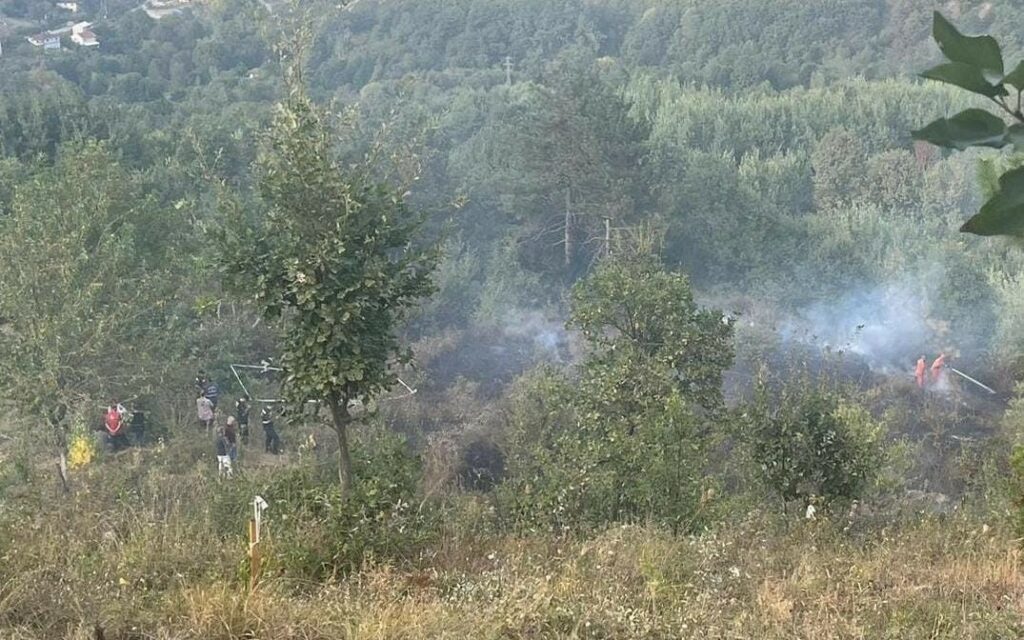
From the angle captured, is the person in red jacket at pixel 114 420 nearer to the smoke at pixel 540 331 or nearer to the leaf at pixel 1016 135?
the smoke at pixel 540 331

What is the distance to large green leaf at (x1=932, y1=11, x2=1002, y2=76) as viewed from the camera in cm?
98

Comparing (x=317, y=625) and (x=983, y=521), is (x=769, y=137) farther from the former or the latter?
(x=317, y=625)

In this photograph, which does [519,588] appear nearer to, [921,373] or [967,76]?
[967,76]

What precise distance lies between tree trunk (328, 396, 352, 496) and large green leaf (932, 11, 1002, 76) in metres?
4.59

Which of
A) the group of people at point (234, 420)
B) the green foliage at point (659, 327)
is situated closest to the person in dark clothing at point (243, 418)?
the group of people at point (234, 420)

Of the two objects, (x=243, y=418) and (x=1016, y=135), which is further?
(x=243, y=418)

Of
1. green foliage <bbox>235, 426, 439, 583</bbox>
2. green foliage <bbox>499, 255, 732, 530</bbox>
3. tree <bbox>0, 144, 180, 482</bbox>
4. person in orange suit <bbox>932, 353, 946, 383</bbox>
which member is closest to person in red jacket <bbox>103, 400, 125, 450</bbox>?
tree <bbox>0, 144, 180, 482</bbox>

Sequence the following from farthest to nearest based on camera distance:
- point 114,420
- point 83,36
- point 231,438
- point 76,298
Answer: point 83,36 < point 114,420 < point 231,438 < point 76,298

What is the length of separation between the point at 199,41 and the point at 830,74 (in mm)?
33562

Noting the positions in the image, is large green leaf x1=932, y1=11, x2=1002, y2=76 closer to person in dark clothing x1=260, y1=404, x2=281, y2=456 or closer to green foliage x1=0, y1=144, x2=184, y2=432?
green foliage x1=0, y1=144, x2=184, y2=432

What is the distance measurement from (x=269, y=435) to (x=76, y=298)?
3210 millimetres

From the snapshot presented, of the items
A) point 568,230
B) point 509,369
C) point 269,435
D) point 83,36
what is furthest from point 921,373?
point 83,36

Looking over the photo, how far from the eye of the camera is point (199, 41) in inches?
2119

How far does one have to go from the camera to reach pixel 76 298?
12.0 metres
